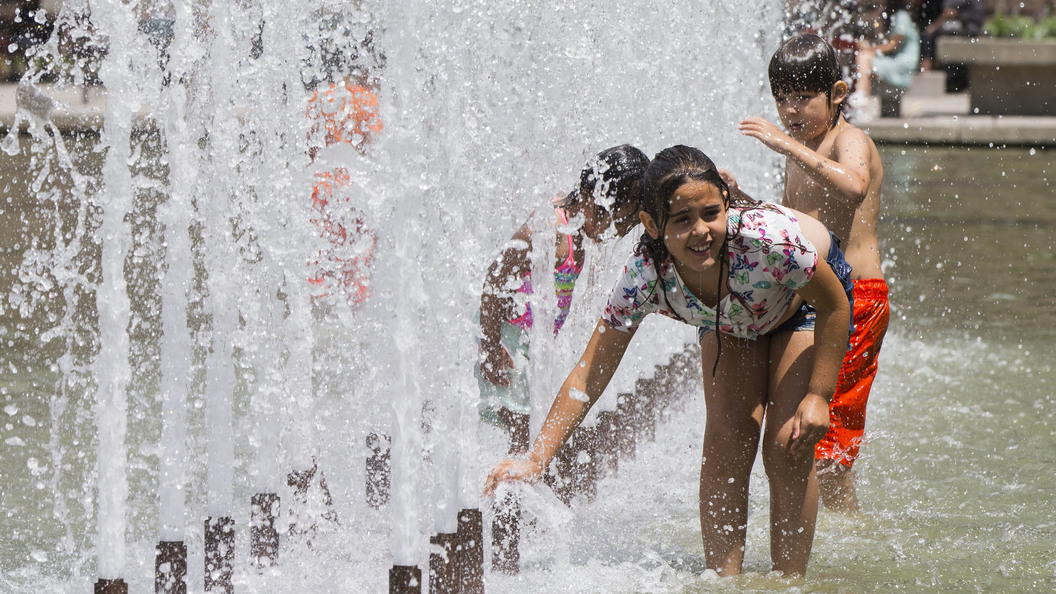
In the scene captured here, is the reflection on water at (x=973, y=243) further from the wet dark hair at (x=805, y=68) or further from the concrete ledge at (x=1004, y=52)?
the wet dark hair at (x=805, y=68)

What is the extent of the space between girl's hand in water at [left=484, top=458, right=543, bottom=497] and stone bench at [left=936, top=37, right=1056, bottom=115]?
39.8 ft

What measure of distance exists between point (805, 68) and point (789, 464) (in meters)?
1.23

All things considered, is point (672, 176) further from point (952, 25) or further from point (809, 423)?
point (952, 25)

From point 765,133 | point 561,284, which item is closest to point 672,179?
point 765,133

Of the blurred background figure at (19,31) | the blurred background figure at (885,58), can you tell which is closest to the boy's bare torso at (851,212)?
the blurred background figure at (885,58)

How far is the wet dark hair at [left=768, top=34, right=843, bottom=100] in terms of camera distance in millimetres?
3924

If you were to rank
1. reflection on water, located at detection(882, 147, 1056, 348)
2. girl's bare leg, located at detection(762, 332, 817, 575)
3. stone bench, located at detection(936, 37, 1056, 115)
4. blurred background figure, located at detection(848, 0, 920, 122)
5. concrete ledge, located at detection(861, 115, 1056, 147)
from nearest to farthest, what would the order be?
1. girl's bare leg, located at detection(762, 332, 817, 575)
2. reflection on water, located at detection(882, 147, 1056, 348)
3. concrete ledge, located at detection(861, 115, 1056, 147)
4. stone bench, located at detection(936, 37, 1056, 115)
5. blurred background figure, located at detection(848, 0, 920, 122)

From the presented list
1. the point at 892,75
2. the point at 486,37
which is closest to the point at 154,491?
the point at 486,37

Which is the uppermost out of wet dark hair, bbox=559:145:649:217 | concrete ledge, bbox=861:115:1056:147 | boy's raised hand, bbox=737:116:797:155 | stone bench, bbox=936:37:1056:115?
stone bench, bbox=936:37:1056:115

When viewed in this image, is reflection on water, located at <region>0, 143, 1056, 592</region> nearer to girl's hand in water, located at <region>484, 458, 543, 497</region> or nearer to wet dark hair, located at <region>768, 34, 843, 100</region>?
girl's hand in water, located at <region>484, 458, 543, 497</region>

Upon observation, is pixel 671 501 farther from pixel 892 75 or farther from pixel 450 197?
pixel 892 75

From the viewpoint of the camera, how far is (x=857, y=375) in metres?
3.97

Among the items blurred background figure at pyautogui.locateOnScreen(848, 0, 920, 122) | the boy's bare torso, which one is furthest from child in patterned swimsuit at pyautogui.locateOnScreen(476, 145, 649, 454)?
blurred background figure at pyautogui.locateOnScreen(848, 0, 920, 122)

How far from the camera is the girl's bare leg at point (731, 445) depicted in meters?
3.39
